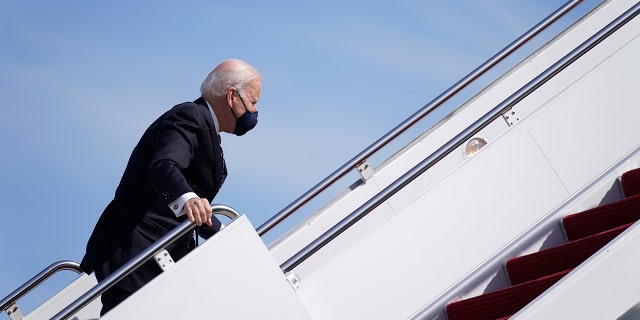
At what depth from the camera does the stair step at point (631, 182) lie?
15.2 feet

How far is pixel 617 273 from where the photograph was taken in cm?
345

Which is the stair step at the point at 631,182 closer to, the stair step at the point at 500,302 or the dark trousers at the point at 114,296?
the stair step at the point at 500,302

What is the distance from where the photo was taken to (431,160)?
14.5 ft

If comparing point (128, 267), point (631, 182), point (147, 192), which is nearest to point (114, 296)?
point (128, 267)

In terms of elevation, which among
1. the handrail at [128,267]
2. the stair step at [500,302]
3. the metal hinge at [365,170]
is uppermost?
the metal hinge at [365,170]

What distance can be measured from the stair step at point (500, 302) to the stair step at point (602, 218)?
0.58 meters

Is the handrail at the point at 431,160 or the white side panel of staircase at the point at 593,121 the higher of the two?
the handrail at the point at 431,160

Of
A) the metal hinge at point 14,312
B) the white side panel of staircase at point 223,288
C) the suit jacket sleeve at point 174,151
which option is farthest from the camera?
the metal hinge at point 14,312

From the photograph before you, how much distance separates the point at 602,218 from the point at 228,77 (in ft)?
6.13

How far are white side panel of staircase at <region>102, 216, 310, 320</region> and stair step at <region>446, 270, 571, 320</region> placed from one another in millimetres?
774

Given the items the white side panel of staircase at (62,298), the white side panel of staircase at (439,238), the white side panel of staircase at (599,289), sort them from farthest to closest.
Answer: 1. the white side panel of staircase at (62,298)
2. the white side panel of staircase at (439,238)
3. the white side panel of staircase at (599,289)

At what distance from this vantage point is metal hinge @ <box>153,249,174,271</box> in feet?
12.4

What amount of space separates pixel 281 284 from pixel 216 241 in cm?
35

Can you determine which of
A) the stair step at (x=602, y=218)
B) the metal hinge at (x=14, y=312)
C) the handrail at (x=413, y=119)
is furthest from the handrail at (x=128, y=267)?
the stair step at (x=602, y=218)
